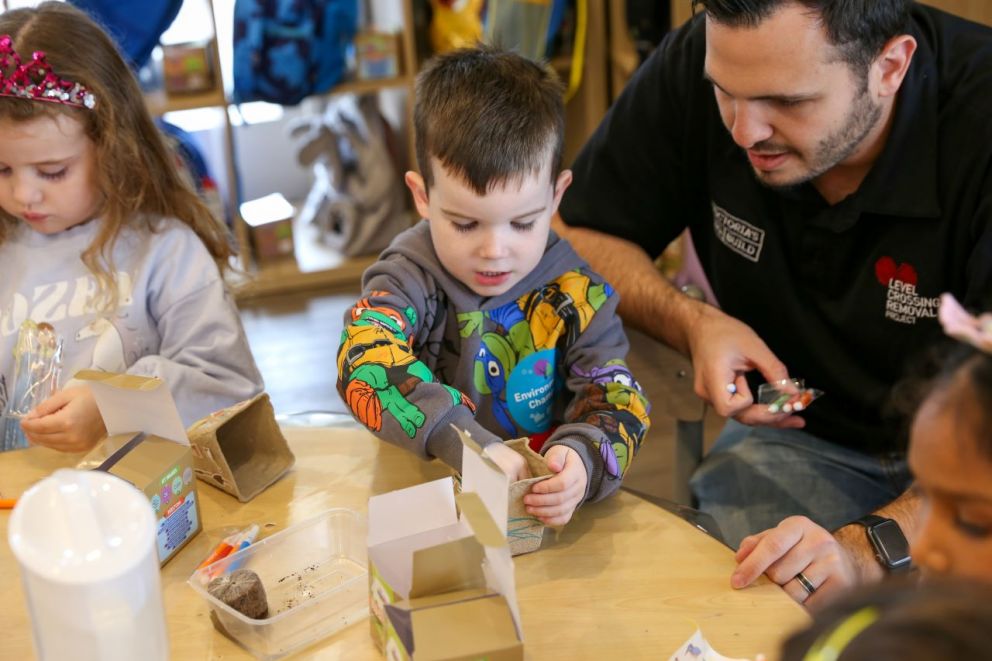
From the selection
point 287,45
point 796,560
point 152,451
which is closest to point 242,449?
point 152,451

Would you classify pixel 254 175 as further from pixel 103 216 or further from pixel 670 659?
pixel 670 659

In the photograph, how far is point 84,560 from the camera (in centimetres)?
75

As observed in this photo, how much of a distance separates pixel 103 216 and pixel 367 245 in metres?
2.12

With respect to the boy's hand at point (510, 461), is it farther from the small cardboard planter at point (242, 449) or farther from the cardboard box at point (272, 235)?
the cardboard box at point (272, 235)

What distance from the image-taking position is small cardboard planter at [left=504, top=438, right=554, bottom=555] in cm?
110

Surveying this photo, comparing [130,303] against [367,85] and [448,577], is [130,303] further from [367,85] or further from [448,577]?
[367,85]

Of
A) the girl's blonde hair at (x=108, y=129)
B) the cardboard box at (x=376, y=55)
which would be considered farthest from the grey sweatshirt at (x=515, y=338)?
the cardboard box at (x=376, y=55)

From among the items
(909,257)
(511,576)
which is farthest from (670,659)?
(909,257)

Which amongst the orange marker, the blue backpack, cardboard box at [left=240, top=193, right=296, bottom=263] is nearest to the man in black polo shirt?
the orange marker

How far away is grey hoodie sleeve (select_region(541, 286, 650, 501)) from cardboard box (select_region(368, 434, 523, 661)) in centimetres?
23

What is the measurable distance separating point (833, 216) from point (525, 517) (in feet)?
2.32

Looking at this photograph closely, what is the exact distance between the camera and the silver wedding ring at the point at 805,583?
1.15 metres

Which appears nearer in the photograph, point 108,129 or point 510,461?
point 510,461

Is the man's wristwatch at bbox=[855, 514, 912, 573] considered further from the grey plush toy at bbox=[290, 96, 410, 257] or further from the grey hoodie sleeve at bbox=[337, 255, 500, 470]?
the grey plush toy at bbox=[290, 96, 410, 257]
